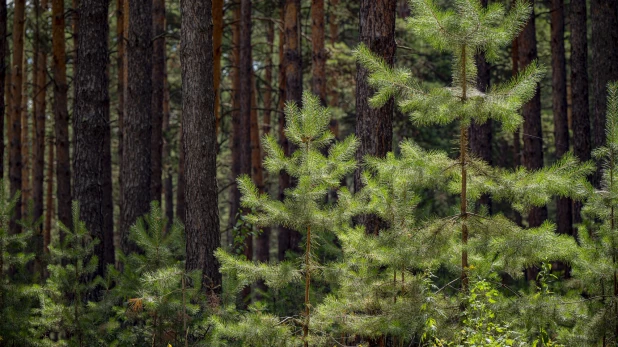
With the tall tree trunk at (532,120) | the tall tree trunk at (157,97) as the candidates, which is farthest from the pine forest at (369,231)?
the tall tree trunk at (532,120)

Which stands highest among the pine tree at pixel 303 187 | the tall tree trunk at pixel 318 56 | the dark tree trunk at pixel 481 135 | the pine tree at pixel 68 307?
the tall tree trunk at pixel 318 56

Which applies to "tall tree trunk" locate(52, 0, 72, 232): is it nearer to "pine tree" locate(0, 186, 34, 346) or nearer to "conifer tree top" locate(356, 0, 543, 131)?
"pine tree" locate(0, 186, 34, 346)

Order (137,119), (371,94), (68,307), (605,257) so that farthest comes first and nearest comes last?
1. (137,119)
2. (371,94)
3. (68,307)
4. (605,257)

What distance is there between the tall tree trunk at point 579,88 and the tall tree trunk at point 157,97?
9022mm

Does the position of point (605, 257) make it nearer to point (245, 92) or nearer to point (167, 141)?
point (245, 92)

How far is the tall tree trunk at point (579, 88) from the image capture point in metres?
15.0

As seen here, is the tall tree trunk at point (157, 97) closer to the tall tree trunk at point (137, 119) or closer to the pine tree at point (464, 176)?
the tall tree trunk at point (137, 119)

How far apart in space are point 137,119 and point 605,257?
26.0ft

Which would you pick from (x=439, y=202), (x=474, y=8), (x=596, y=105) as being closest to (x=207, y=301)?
(x=474, y=8)

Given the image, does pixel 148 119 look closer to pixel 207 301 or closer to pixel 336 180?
pixel 207 301

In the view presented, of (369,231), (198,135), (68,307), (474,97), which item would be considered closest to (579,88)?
(369,231)

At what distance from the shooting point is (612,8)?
1235cm

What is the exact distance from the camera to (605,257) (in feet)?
22.8

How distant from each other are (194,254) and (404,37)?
1250cm
